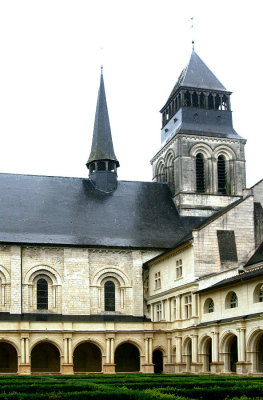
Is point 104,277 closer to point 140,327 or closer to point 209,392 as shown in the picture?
point 140,327

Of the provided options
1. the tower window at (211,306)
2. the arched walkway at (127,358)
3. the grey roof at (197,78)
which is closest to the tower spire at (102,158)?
the grey roof at (197,78)

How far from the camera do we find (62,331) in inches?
1953

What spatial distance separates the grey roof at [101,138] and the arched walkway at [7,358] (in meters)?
19.9

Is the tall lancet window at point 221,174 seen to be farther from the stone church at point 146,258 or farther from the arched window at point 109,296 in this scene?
the arched window at point 109,296

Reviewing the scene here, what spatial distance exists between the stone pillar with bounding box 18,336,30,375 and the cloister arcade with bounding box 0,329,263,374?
8 centimetres

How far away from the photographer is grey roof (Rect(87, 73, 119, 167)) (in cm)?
6306

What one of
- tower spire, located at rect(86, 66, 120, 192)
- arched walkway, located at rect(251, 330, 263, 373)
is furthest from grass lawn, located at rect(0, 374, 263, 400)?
tower spire, located at rect(86, 66, 120, 192)

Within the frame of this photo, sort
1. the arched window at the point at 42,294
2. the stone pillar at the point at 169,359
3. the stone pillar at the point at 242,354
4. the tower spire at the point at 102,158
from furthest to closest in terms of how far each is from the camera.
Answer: the tower spire at the point at 102,158 → the arched window at the point at 42,294 → the stone pillar at the point at 169,359 → the stone pillar at the point at 242,354

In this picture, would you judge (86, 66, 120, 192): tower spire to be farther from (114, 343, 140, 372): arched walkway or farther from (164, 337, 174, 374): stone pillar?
(164, 337, 174, 374): stone pillar

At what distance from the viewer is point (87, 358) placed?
5419cm

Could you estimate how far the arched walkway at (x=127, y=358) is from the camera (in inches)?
2140

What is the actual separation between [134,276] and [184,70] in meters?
24.0

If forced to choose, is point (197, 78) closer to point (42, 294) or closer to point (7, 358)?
point (42, 294)

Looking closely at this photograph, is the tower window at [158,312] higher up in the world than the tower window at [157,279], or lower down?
lower down
